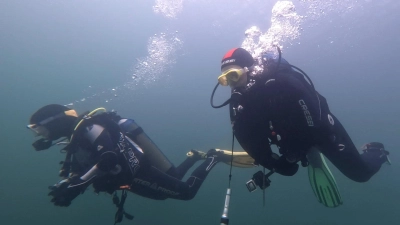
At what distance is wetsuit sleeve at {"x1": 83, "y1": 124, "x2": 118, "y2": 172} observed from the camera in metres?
4.71

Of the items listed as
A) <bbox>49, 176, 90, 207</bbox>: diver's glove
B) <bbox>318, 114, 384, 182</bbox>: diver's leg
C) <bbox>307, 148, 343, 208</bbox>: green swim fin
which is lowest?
<bbox>49, 176, 90, 207</bbox>: diver's glove

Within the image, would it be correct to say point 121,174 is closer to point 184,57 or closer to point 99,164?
point 99,164

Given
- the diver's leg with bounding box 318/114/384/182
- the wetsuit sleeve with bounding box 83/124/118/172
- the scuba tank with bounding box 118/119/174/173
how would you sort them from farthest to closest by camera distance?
the scuba tank with bounding box 118/119/174/173, the wetsuit sleeve with bounding box 83/124/118/172, the diver's leg with bounding box 318/114/384/182

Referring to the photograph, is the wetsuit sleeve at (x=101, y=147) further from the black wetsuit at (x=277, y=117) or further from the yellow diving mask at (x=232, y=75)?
the yellow diving mask at (x=232, y=75)

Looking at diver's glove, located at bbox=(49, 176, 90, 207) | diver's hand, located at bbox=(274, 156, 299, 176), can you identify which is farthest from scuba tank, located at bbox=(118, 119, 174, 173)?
diver's hand, located at bbox=(274, 156, 299, 176)

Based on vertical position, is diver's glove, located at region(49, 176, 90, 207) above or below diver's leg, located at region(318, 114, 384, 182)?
below

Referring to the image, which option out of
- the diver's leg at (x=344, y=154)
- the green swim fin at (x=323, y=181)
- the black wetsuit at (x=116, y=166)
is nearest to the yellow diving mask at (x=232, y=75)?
the diver's leg at (x=344, y=154)

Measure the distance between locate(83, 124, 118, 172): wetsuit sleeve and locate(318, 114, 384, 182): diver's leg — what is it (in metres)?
3.21

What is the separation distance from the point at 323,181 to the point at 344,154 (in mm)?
529

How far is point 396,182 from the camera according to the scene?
33.6 meters

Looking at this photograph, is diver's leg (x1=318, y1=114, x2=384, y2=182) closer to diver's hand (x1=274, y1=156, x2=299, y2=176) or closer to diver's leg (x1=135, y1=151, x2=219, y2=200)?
diver's hand (x1=274, y1=156, x2=299, y2=176)

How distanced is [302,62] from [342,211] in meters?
12.0

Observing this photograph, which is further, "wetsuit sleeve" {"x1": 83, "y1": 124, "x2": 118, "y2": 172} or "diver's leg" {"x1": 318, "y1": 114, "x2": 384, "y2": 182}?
"wetsuit sleeve" {"x1": 83, "y1": 124, "x2": 118, "y2": 172}

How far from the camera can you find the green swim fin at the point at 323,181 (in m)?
4.56
